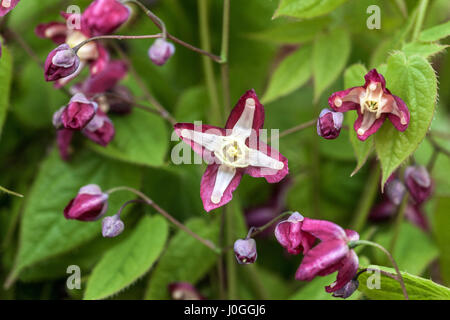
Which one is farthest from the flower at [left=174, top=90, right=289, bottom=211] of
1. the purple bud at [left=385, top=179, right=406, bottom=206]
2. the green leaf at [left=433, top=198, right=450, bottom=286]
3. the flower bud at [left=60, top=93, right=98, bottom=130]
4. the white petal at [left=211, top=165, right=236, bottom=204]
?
the green leaf at [left=433, top=198, right=450, bottom=286]

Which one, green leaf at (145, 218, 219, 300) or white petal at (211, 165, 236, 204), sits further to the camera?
green leaf at (145, 218, 219, 300)

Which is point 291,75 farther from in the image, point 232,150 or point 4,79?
point 4,79

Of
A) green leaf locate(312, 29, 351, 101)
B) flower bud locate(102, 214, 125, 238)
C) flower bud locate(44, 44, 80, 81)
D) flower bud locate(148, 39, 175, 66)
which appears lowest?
flower bud locate(102, 214, 125, 238)

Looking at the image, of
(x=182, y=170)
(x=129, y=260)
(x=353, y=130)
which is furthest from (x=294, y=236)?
(x=182, y=170)

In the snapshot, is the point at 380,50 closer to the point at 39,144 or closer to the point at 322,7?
the point at 322,7

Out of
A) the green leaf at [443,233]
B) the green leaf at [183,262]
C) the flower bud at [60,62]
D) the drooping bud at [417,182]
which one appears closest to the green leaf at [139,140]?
the green leaf at [183,262]

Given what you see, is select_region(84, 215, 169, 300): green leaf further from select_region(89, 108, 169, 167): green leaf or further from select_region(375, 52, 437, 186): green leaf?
select_region(375, 52, 437, 186): green leaf
